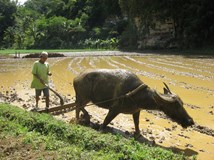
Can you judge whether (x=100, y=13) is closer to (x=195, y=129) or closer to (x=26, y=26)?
(x=26, y=26)

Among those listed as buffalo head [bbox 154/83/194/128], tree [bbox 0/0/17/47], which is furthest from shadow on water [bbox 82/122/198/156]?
tree [bbox 0/0/17/47]

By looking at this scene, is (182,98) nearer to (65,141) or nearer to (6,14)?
(65,141)

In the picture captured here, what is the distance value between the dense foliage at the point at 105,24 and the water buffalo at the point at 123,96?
3009cm

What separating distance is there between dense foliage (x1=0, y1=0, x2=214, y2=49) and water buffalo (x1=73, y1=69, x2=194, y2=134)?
30091 mm

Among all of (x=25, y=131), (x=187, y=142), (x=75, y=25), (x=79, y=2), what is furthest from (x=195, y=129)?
(x=79, y=2)

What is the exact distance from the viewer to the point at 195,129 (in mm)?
8273

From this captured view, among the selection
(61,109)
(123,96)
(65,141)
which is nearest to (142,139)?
(123,96)

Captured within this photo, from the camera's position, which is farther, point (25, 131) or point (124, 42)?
point (124, 42)

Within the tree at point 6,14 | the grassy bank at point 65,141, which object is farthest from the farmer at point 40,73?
the tree at point 6,14

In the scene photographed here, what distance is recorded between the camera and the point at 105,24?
58.3 m

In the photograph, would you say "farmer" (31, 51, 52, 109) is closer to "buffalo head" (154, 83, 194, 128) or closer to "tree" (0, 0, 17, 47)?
"buffalo head" (154, 83, 194, 128)

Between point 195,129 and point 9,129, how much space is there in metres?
4.23

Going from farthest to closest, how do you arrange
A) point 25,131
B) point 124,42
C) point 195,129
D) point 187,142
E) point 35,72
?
point 124,42 < point 35,72 < point 195,129 < point 187,142 < point 25,131

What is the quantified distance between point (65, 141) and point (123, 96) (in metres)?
1.63
